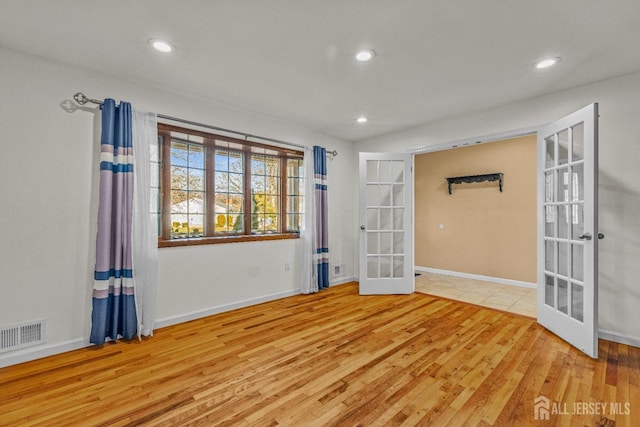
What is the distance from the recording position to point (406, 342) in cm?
272

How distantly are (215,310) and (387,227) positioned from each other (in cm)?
268

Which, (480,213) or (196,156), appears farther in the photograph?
(480,213)

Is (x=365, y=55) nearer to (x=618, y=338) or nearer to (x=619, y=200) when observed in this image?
(x=619, y=200)

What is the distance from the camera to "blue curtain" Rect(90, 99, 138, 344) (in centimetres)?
263

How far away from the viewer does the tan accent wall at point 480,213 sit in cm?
477

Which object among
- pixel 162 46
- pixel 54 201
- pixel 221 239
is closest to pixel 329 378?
pixel 221 239

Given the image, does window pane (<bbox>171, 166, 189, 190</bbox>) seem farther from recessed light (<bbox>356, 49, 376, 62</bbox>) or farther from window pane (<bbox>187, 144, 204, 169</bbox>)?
recessed light (<bbox>356, 49, 376, 62</bbox>)

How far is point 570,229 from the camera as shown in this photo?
8.99 ft

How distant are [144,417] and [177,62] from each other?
8.67ft

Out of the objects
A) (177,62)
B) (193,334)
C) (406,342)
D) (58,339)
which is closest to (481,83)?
(406,342)

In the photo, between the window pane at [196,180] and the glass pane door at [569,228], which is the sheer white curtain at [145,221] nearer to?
the window pane at [196,180]

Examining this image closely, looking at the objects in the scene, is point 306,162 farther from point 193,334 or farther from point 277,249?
point 193,334

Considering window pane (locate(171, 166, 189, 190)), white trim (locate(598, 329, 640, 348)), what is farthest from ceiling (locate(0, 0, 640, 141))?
white trim (locate(598, 329, 640, 348))

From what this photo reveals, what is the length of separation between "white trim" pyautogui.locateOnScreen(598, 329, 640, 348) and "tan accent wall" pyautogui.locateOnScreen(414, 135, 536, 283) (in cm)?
199
